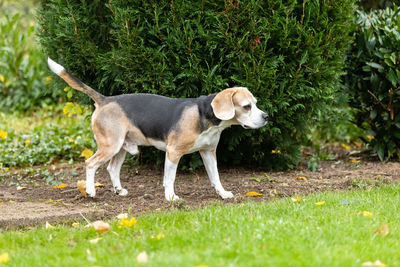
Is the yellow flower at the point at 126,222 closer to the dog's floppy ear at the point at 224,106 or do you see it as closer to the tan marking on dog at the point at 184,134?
the tan marking on dog at the point at 184,134

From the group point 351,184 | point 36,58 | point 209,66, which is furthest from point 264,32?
point 36,58

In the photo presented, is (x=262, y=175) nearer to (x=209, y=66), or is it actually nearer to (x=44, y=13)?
(x=209, y=66)

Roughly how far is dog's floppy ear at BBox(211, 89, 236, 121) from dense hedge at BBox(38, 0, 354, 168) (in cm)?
84

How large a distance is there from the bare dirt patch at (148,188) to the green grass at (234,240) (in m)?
0.50

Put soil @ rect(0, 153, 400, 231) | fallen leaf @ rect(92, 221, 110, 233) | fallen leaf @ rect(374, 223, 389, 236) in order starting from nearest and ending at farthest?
1. fallen leaf @ rect(374, 223, 389, 236)
2. fallen leaf @ rect(92, 221, 110, 233)
3. soil @ rect(0, 153, 400, 231)

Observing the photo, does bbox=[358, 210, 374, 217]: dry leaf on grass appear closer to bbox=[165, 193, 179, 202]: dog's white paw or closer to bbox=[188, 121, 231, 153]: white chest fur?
bbox=[188, 121, 231, 153]: white chest fur

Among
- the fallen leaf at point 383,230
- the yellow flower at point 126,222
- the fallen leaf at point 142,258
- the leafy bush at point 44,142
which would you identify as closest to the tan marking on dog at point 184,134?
the yellow flower at point 126,222

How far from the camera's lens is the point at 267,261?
11.1 ft

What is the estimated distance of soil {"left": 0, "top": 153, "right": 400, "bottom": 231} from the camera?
16.8ft

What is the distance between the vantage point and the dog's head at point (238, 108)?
529 cm

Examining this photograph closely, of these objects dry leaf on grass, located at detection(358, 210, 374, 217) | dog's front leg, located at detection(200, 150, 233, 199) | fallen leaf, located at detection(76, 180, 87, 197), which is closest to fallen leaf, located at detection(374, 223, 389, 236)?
dry leaf on grass, located at detection(358, 210, 374, 217)

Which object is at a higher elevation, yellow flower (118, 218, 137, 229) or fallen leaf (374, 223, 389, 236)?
fallen leaf (374, 223, 389, 236)

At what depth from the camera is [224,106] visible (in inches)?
209

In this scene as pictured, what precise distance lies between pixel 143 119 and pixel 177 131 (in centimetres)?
45
